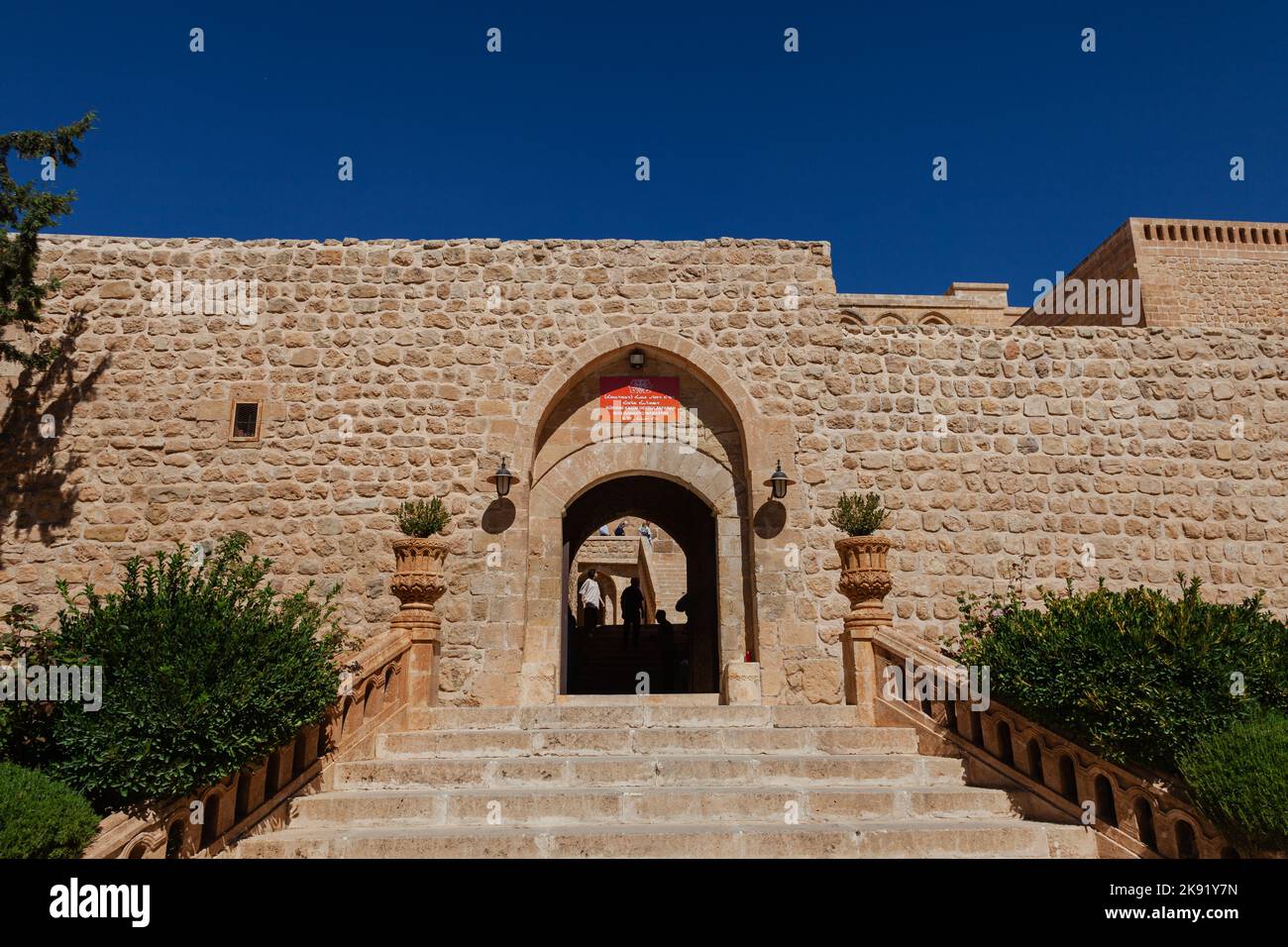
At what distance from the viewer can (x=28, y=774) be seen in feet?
12.3

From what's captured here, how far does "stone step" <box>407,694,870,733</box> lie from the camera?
274 inches

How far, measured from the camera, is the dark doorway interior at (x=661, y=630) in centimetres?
1204

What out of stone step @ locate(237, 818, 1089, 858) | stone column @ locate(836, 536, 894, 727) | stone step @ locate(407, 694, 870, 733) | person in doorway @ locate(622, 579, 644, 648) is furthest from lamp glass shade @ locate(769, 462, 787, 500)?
person in doorway @ locate(622, 579, 644, 648)

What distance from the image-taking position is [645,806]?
16.7ft

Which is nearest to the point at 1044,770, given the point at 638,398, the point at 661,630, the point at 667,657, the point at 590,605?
the point at 638,398

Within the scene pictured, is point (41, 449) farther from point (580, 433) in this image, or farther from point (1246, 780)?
point (1246, 780)

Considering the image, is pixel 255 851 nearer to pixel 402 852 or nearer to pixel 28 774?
pixel 402 852

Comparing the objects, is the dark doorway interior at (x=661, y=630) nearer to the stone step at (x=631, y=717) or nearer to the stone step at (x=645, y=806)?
the stone step at (x=631, y=717)

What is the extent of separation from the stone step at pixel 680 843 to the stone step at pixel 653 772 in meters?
0.92

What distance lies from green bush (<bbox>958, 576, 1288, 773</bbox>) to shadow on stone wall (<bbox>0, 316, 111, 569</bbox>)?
384 inches

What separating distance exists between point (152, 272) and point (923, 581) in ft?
31.7

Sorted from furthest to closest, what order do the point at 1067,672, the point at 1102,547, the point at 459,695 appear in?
the point at 1102,547 → the point at 459,695 → the point at 1067,672

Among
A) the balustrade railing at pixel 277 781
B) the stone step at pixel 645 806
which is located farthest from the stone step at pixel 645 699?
the stone step at pixel 645 806
